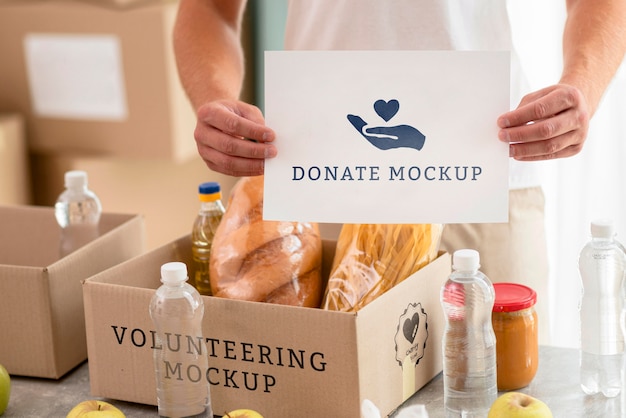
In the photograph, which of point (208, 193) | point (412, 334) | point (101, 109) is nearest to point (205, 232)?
point (208, 193)

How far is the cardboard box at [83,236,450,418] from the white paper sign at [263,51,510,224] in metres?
0.12

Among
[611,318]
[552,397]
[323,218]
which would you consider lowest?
[552,397]

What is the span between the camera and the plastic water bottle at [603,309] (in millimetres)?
1235

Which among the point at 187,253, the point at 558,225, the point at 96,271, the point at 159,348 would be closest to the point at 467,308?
the point at 159,348

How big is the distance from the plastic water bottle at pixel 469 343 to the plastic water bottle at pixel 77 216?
0.70 metres

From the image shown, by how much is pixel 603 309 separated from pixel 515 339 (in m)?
0.13

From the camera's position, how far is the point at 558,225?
2.36 meters

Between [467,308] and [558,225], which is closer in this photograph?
[467,308]

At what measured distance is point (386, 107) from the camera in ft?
3.89

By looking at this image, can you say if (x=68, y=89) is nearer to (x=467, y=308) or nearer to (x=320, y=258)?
(x=320, y=258)

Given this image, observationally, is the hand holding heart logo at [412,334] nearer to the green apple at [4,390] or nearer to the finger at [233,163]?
the finger at [233,163]

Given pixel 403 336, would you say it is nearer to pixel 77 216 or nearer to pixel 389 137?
pixel 389 137

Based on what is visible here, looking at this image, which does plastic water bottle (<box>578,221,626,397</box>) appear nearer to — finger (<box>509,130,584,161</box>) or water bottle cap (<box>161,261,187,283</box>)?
finger (<box>509,130,584,161</box>)

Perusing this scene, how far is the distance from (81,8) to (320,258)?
1698 mm
